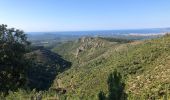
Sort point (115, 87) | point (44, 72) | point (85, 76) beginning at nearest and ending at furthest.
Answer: point (115, 87)
point (85, 76)
point (44, 72)

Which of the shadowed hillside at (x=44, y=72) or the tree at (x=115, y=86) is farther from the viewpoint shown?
the shadowed hillside at (x=44, y=72)

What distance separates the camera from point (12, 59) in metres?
38.7

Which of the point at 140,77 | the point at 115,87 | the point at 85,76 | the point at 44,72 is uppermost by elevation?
the point at 115,87

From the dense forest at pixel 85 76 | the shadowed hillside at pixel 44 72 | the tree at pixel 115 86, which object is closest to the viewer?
the tree at pixel 115 86

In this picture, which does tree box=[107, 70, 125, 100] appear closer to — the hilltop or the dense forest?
the dense forest

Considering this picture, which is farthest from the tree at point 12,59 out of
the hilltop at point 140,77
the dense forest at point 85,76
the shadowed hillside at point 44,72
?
the shadowed hillside at point 44,72

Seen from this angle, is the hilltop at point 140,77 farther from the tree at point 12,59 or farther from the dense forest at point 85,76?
the tree at point 12,59

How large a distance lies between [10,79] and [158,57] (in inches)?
2732

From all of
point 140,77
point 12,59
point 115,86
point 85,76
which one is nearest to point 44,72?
point 85,76

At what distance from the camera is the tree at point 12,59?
37969 mm

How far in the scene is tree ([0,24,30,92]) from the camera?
3797 cm

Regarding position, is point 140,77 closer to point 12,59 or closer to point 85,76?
point 85,76

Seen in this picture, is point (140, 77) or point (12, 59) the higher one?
point (12, 59)

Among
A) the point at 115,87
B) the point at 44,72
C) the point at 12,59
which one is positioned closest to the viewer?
the point at 115,87
